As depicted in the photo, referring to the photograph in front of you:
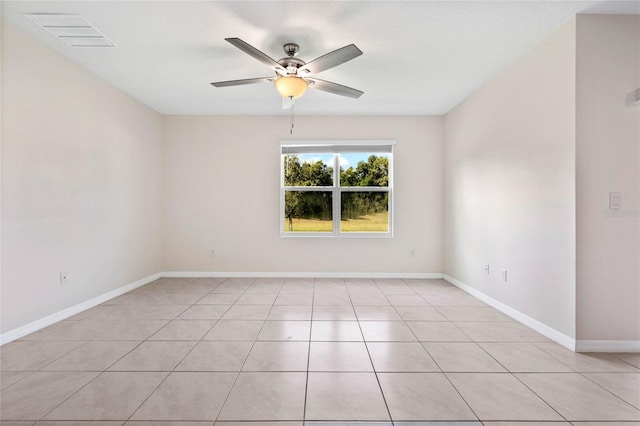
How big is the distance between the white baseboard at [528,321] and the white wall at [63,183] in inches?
182

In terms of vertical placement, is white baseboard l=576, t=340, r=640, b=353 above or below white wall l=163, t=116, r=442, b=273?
below

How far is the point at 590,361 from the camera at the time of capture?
2.12 meters

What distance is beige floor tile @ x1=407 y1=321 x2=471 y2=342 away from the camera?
2.49m

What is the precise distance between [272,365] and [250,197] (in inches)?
123

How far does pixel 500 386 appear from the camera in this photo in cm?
181

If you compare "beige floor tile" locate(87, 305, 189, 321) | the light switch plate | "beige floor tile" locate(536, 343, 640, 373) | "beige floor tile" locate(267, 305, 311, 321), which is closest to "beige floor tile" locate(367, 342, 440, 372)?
"beige floor tile" locate(267, 305, 311, 321)

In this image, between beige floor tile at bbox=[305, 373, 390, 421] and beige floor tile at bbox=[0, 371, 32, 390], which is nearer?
beige floor tile at bbox=[305, 373, 390, 421]

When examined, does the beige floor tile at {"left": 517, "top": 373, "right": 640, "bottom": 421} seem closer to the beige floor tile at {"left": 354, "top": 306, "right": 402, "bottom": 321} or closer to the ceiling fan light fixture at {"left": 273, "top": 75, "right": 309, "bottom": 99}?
the beige floor tile at {"left": 354, "top": 306, "right": 402, "bottom": 321}

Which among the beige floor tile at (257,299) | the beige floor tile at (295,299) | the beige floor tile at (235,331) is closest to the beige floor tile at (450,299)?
the beige floor tile at (295,299)

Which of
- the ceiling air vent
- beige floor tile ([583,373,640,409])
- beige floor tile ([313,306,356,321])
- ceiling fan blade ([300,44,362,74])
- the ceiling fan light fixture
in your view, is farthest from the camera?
beige floor tile ([313,306,356,321])

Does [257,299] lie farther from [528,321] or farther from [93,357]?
[528,321]

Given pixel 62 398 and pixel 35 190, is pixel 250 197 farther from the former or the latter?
pixel 62 398

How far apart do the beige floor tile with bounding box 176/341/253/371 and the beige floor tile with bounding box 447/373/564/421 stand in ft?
4.92

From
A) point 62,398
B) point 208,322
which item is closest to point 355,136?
point 208,322
